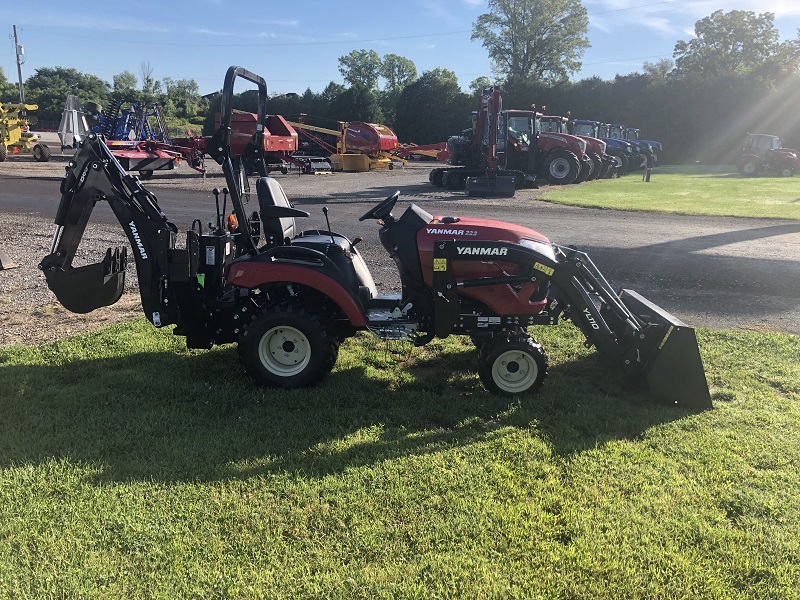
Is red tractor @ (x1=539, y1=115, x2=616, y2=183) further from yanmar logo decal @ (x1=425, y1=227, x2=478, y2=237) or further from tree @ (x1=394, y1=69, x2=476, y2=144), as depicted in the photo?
tree @ (x1=394, y1=69, x2=476, y2=144)

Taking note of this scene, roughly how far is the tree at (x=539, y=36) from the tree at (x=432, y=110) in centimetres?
1658

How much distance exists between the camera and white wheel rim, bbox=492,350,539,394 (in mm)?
4258

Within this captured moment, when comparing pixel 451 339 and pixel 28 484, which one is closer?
pixel 28 484

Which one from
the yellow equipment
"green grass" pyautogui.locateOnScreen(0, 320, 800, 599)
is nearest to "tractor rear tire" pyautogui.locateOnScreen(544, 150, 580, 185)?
the yellow equipment

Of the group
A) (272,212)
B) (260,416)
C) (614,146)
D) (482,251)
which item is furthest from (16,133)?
(482,251)

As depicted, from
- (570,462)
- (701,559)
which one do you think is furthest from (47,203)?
(701,559)

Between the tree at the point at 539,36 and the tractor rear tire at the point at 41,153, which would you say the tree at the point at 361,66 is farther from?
the tractor rear tire at the point at 41,153

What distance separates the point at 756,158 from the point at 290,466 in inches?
1249

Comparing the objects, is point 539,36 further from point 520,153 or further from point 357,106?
point 520,153

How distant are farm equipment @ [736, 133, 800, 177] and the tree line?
33.1 ft

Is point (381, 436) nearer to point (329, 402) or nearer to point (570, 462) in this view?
point (329, 402)

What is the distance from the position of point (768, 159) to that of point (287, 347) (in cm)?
3108

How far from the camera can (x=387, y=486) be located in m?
3.20

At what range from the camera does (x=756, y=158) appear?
2866cm
